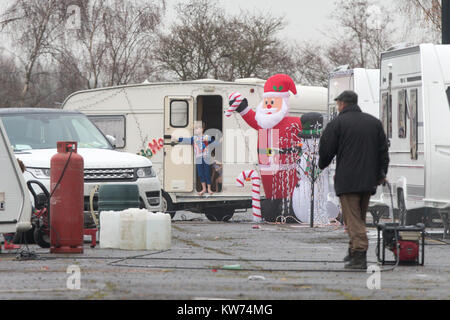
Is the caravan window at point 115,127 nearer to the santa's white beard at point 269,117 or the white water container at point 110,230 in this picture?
the santa's white beard at point 269,117

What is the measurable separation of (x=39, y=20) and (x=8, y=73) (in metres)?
4.89

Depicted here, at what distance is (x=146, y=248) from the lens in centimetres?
1416

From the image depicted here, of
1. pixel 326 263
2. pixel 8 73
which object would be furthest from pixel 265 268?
pixel 8 73

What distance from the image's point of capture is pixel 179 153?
2309cm

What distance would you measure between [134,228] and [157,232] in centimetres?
30

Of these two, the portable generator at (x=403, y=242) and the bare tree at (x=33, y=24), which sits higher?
the bare tree at (x=33, y=24)

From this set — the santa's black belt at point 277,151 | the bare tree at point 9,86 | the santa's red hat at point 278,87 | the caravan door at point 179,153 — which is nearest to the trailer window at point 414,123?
the santa's black belt at point 277,151

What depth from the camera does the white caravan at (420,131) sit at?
54.3 feet

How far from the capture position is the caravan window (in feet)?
76.9

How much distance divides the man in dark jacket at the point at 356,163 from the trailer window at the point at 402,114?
5786 mm

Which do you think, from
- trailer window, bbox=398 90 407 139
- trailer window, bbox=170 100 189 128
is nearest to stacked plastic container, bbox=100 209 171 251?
trailer window, bbox=398 90 407 139

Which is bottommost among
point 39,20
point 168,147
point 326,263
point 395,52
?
point 326,263
